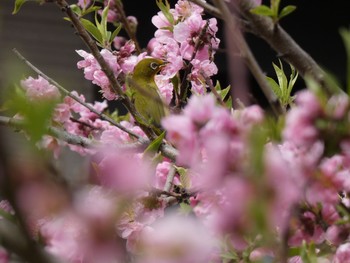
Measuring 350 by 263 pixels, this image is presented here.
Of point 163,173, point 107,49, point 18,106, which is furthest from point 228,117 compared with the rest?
point 107,49

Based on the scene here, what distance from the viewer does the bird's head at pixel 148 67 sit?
1109 millimetres

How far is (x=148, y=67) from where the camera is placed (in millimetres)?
1125

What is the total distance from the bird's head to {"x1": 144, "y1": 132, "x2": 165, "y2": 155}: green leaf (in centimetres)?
33

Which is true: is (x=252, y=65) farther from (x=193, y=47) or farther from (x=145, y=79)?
(x=145, y=79)

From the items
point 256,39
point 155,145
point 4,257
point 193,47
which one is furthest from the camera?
point 256,39

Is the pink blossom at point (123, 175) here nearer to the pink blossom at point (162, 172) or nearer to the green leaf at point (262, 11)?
the green leaf at point (262, 11)

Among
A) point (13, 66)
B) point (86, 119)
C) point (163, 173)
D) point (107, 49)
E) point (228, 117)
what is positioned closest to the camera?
point (13, 66)

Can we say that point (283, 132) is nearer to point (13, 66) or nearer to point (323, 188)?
point (323, 188)

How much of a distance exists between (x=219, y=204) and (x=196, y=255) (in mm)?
94

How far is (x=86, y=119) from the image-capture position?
4.19 ft

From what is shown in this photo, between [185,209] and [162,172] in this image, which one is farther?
[162,172]

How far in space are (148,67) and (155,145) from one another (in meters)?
0.37

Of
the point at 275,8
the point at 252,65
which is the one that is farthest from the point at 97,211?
the point at 275,8

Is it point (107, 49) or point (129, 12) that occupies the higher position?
point (107, 49)
